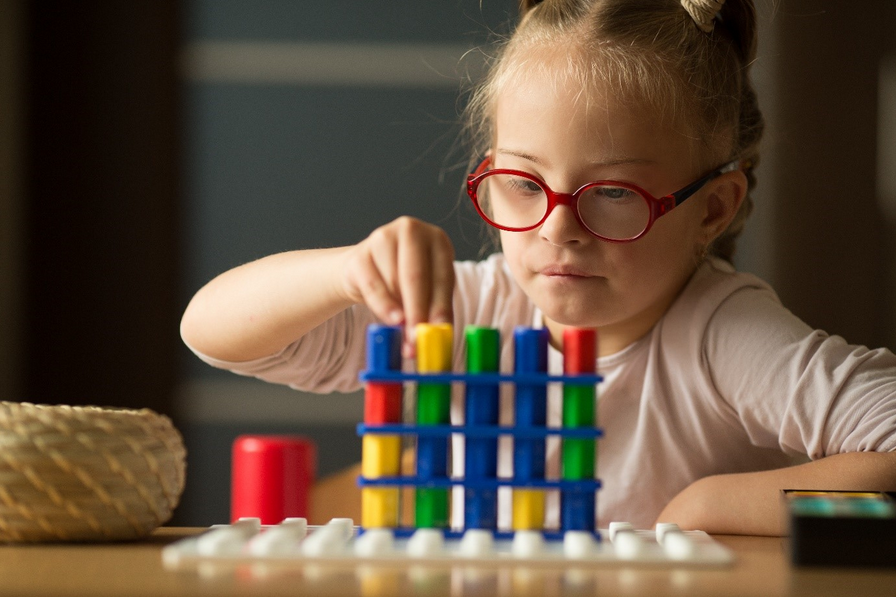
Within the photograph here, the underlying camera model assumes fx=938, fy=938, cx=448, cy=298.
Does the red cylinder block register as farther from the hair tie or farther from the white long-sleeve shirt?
the hair tie

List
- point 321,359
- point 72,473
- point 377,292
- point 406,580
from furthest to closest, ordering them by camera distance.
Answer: point 321,359 < point 377,292 < point 72,473 < point 406,580

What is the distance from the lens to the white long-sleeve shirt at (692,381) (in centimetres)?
95

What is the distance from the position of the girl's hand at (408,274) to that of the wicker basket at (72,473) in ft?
0.62

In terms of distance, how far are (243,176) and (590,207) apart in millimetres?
1570

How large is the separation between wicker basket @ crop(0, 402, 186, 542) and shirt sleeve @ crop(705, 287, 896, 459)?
0.62m

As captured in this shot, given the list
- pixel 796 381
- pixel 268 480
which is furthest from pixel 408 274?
pixel 268 480

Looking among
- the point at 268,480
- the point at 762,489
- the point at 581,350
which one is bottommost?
the point at 268,480

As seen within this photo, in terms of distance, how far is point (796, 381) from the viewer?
93 centimetres

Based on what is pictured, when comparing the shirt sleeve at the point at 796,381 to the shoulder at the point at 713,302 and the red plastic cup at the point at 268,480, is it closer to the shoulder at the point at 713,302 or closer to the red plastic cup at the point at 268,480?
the shoulder at the point at 713,302

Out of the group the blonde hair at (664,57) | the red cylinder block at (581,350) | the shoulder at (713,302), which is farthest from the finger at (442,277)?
the shoulder at (713,302)

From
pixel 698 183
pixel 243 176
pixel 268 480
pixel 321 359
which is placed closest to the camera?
pixel 698 183

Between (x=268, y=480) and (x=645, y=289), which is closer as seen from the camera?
(x=645, y=289)

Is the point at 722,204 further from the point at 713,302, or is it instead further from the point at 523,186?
the point at 523,186

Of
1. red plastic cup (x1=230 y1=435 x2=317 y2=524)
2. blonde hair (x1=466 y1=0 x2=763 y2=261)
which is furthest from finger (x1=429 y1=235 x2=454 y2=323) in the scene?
red plastic cup (x1=230 y1=435 x2=317 y2=524)
